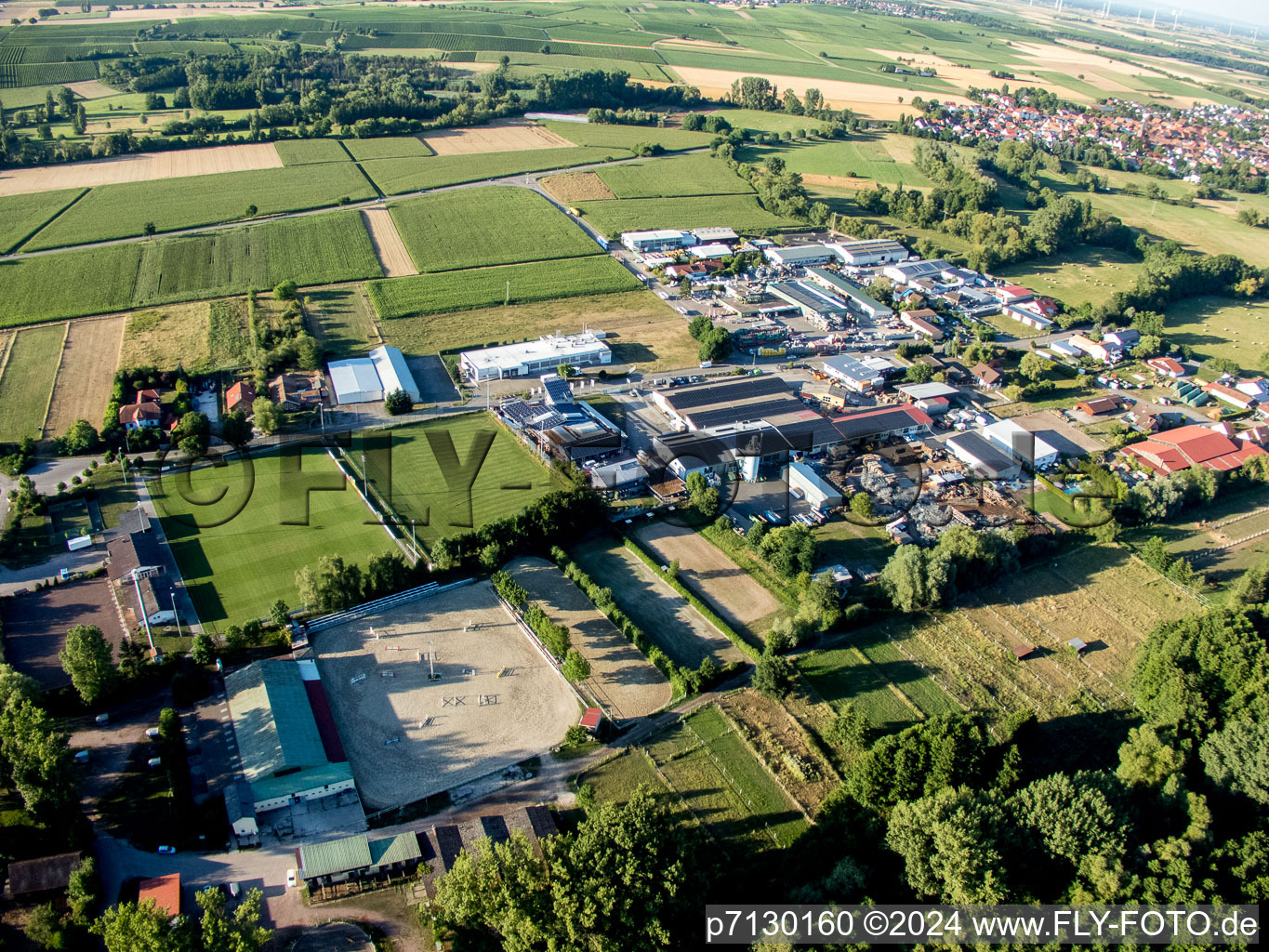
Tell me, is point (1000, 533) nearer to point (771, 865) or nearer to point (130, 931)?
point (771, 865)

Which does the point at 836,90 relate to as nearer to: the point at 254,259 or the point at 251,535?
the point at 254,259

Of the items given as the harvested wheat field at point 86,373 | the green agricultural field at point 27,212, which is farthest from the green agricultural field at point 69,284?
the green agricultural field at point 27,212

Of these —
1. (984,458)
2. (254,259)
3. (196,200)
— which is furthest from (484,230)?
(984,458)

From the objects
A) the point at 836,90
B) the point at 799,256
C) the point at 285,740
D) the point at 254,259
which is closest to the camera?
the point at 285,740

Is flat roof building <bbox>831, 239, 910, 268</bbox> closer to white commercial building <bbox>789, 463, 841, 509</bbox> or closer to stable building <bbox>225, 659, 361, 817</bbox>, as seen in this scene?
white commercial building <bbox>789, 463, 841, 509</bbox>

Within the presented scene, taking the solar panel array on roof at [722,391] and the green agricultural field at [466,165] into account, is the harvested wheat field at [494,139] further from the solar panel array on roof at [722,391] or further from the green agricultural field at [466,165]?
the solar panel array on roof at [722,391]
